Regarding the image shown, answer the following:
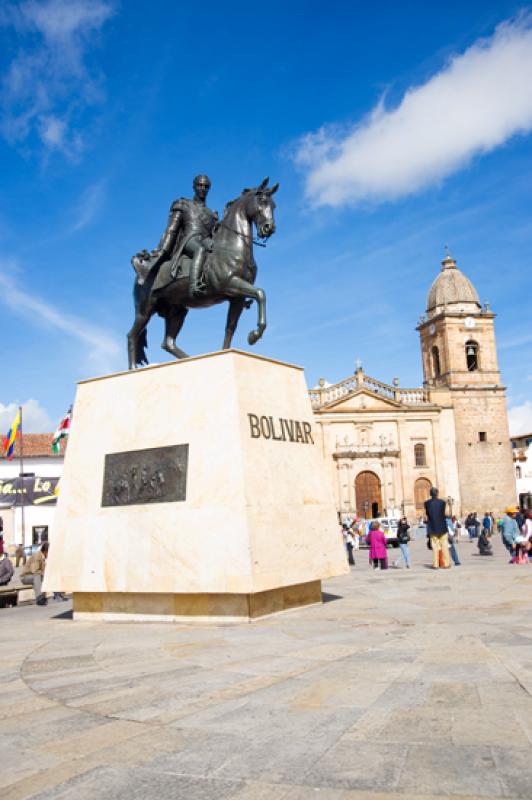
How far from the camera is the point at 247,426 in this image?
23.5ft

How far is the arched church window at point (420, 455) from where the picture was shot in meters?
50.0

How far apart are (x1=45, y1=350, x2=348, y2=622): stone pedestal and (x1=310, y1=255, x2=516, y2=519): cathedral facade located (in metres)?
40.9

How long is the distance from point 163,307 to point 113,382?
1.72m

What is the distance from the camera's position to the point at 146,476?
24.7 feet

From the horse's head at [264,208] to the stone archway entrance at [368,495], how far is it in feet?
138

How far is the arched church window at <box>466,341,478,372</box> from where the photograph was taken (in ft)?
167

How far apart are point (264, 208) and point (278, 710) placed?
19.7 feet

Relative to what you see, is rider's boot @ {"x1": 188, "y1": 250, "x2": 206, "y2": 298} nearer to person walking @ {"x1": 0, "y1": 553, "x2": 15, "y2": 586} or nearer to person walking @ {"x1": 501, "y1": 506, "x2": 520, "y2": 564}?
person walking @ {"x1": 0, "y1": 553, "x2": 15, "y2": 586}

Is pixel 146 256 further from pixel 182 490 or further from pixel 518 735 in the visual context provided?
pixel 518 735

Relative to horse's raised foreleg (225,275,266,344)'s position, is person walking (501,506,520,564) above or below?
below

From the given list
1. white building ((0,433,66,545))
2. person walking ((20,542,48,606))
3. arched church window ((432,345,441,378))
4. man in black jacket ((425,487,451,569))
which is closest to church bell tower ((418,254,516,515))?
arched church window ((432,345,441,378))

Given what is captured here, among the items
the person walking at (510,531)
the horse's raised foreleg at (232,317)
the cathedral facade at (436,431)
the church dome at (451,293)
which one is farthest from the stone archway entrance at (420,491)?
the horse's raised foreleg at (232,317)

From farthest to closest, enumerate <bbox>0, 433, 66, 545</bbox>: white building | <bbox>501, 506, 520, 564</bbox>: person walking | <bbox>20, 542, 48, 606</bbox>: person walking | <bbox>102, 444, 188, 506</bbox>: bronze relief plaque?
1. <bbox>0, 433, 66, 545</bbox>: white building
2. <bbox>501, 506, 520, 564</bbox>: person walking
3. <bbox>20, 542, 48, 606</bbox>: person walking
4. <bbox>102, 444, 188, 506</bbox>: bronze relief plaque

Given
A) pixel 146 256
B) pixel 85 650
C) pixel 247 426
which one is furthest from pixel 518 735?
pixel 146 256
